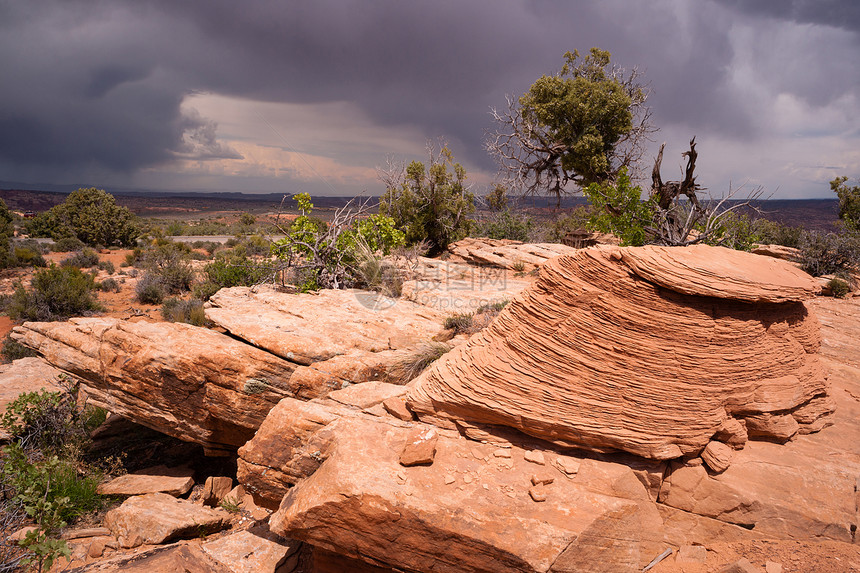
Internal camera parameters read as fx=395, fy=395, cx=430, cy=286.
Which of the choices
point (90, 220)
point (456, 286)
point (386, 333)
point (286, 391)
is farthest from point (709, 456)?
point (90, 220)

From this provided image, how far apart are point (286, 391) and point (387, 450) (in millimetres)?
2737

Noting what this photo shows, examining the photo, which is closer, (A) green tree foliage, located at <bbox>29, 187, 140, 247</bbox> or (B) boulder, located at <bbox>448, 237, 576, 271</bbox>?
(B) boulder, located at <bbox>448, 237, 576, 271</bbox>

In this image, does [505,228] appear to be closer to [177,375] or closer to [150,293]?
[150,293]

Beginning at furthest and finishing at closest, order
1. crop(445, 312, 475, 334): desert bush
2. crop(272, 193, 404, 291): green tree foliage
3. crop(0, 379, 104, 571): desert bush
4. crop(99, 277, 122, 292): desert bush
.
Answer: crop(99, 277, 122, 292): desert bush
crop(272, 193, 404, 291): green tree foliage
crop(445, 312, 475, 334): desert bush
crop(0, 379, 104, 571): desert bush

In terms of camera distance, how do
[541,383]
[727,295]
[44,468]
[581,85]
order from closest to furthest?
1. [727,295]
2. [541,383]
3. [44,468]
4. [581,85]

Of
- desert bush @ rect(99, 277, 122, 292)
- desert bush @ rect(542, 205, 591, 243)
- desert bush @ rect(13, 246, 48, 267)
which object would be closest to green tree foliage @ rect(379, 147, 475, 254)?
desert bush @ rect(542, 205, 591, 243)

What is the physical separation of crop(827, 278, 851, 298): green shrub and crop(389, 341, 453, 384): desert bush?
38.8 ft

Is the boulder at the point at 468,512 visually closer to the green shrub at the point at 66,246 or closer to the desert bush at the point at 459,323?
the desert bush at the point at 459,323

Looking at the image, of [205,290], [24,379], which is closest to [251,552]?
[24,379]

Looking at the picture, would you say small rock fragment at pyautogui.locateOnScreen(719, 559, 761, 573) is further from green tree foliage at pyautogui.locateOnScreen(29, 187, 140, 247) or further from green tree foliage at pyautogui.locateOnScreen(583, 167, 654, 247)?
green tree foliage at pyautogui.locateOnScreen(29, 187, 140, 247)

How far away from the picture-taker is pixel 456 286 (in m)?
10.9

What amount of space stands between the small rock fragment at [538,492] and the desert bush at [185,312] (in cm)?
1184

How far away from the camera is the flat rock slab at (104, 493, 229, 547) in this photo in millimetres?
5461

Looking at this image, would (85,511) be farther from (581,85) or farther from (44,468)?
(581,85)
